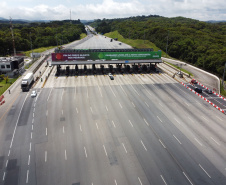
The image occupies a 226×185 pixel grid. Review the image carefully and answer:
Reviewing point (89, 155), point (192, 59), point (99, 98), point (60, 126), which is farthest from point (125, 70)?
point (89, 155)

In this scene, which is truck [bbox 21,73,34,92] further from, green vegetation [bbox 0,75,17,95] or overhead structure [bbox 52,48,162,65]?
overhead structure [bbox 52,48,162,65]

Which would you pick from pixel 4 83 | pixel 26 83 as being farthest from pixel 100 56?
pixel 4 83

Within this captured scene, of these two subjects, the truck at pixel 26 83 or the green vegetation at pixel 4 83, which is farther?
the green vegetation at pixel 4 83

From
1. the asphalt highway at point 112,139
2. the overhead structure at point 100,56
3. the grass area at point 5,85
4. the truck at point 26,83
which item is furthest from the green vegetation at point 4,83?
the overhead structure at point 100,56

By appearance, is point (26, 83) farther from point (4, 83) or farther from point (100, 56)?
point (100, 56)

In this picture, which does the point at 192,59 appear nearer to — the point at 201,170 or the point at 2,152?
the point at 201,170

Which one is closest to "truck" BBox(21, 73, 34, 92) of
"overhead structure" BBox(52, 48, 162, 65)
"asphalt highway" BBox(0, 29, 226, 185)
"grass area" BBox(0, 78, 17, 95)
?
"asphalt highway" BBox(0, 29, 226, 185)

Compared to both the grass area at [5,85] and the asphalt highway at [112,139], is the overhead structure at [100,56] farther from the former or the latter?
the asphalt highway at [112,139]
